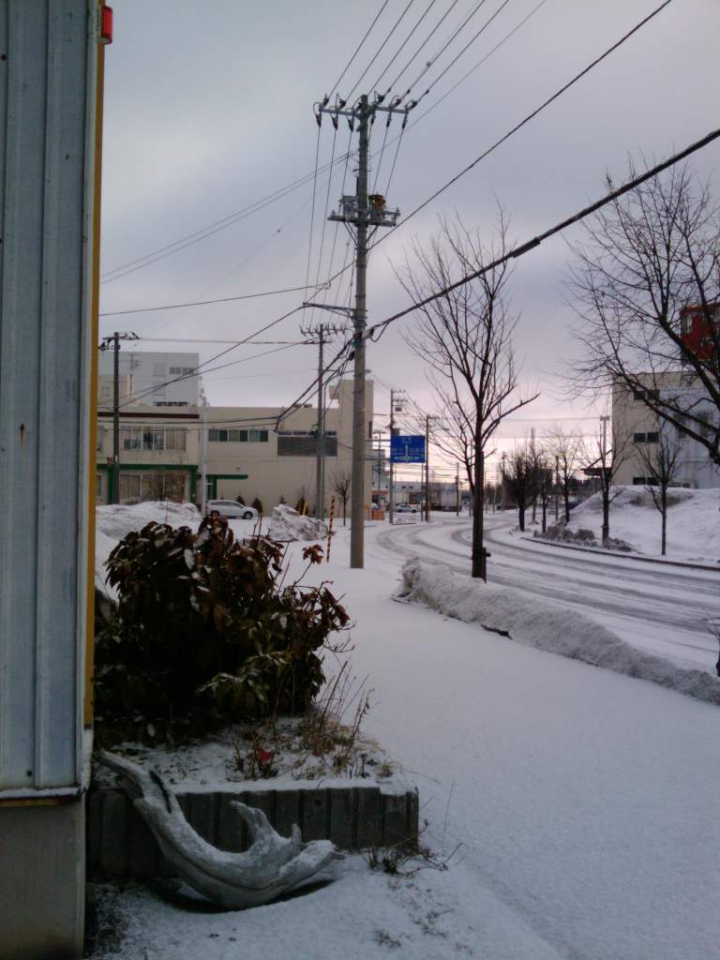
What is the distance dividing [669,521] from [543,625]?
27.7 metres

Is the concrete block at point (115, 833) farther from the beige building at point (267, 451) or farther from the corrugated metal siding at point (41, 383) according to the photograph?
the beige building at point (267, 451)

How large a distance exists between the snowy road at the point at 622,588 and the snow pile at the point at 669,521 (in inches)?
162

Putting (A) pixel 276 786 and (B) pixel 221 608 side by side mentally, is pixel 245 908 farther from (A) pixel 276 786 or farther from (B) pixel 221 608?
(B) pixel 221 608

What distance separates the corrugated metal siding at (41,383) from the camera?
2.67m

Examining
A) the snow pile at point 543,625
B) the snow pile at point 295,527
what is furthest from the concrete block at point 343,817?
the snow pile at point 295,527

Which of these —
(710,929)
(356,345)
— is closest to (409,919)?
(710,929)

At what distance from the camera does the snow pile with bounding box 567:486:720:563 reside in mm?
29250

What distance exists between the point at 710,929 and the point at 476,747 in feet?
6.48

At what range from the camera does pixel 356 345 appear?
58.2 feet

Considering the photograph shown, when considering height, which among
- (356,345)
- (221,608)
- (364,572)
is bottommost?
(364,572)

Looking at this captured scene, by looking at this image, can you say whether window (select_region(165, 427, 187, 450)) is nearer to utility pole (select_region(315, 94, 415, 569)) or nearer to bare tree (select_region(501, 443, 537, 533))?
bare tree (select_region(501, 443, 537, 533))

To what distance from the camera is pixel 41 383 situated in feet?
8.98

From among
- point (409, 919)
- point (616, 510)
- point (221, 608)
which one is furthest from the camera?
point (616, 510)

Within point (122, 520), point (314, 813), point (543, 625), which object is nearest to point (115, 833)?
point (314, 813)
